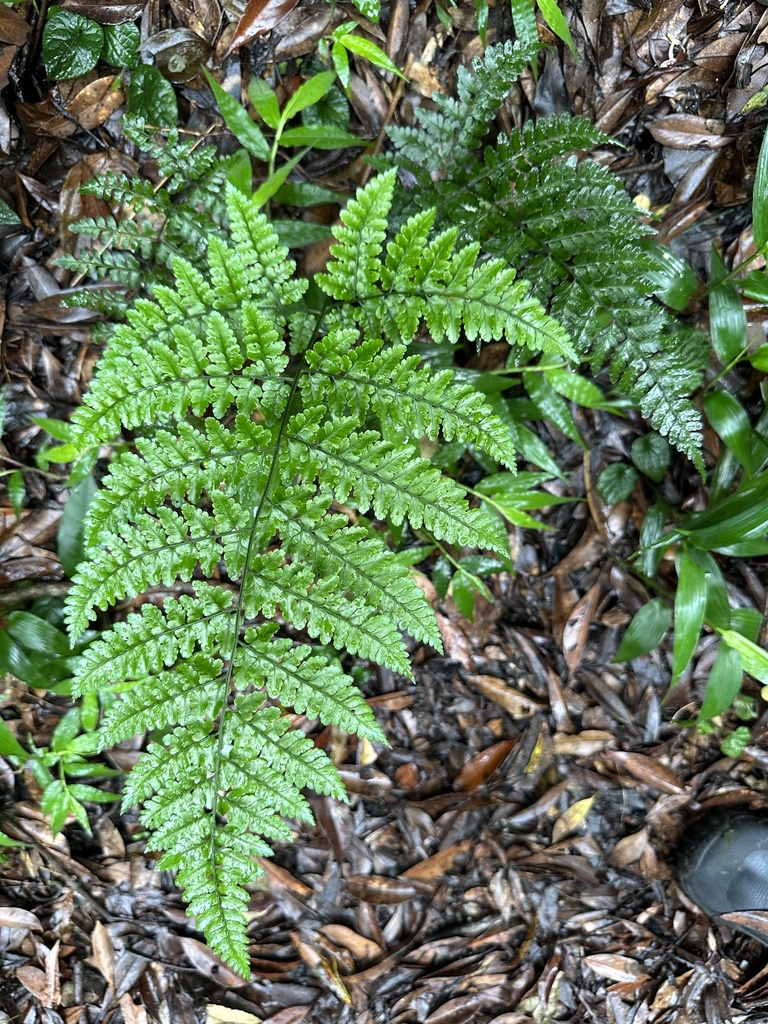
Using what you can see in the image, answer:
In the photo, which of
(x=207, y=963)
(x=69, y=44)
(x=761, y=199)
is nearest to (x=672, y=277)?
(x=761, y=199)

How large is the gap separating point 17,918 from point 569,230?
13.9 ft

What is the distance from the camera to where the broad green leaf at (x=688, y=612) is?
124 inches

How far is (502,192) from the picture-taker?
2.52 metres

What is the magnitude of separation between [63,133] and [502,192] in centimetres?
210

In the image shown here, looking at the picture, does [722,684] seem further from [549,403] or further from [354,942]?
[354,942]

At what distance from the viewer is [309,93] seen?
2799 millimetres

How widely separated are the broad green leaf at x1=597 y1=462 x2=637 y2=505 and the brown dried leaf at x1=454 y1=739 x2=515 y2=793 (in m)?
1.53

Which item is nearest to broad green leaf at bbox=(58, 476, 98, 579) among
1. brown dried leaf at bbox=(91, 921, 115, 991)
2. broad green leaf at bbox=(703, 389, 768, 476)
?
brown dried leaf at bbox=(91, 921, 115, 991)

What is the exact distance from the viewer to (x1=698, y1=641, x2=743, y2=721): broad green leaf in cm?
333

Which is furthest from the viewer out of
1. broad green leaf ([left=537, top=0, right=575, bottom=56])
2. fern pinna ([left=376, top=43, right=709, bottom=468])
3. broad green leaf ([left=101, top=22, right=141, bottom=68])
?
broad green leaf ([left=101, top=22, right=141, bottom=68])

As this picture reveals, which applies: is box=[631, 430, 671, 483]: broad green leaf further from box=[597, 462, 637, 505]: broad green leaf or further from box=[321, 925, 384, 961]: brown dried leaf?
box=[321, 925, 384, 961]: brown dried leaf

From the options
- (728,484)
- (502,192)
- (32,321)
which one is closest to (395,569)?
(502,192)

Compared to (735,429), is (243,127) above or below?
above

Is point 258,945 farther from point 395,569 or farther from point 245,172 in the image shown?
point 245,172
